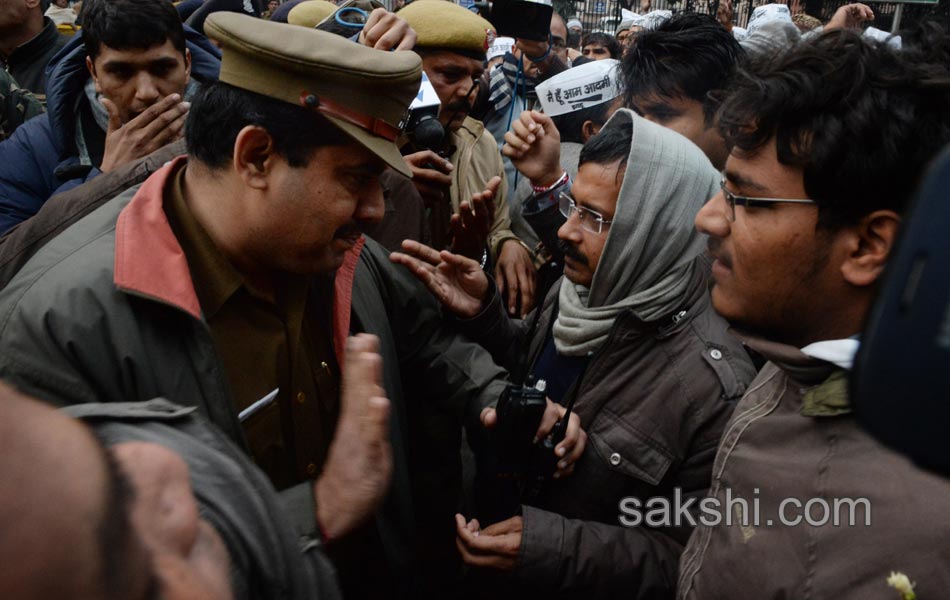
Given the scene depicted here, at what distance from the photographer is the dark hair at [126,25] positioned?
2650mm

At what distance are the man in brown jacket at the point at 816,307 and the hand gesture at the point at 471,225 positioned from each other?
3.55 ft

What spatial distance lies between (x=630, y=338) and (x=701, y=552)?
2.03ft

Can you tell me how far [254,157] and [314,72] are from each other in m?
0.24

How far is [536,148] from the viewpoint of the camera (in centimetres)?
316

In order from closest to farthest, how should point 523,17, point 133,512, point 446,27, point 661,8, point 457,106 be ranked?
point 133,512, point 446,27, point 457,106, point 523,17, point 661,8

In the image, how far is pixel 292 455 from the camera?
1866 mm

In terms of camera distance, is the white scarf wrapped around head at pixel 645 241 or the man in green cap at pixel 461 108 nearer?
the white scarf wrapped around head at pixel 645 241

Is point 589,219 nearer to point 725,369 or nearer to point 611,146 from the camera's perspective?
point 611,146

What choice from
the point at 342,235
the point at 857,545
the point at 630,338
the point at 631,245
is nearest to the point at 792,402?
the point at 857,545

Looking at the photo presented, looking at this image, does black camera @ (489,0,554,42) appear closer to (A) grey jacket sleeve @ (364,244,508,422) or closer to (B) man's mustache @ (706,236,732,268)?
(A) grey jacket sleeve @ (364,244,508,422)

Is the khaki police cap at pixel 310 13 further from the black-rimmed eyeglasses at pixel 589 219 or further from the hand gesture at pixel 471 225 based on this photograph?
the black-rimmed eyeglasses at pixel 589 219

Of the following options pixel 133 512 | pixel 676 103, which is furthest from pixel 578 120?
pixel 133 512

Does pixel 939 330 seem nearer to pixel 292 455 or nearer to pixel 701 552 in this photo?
pixel 701 552

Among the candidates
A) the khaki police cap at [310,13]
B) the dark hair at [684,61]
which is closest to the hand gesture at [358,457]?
the dark hair at [684,61]
